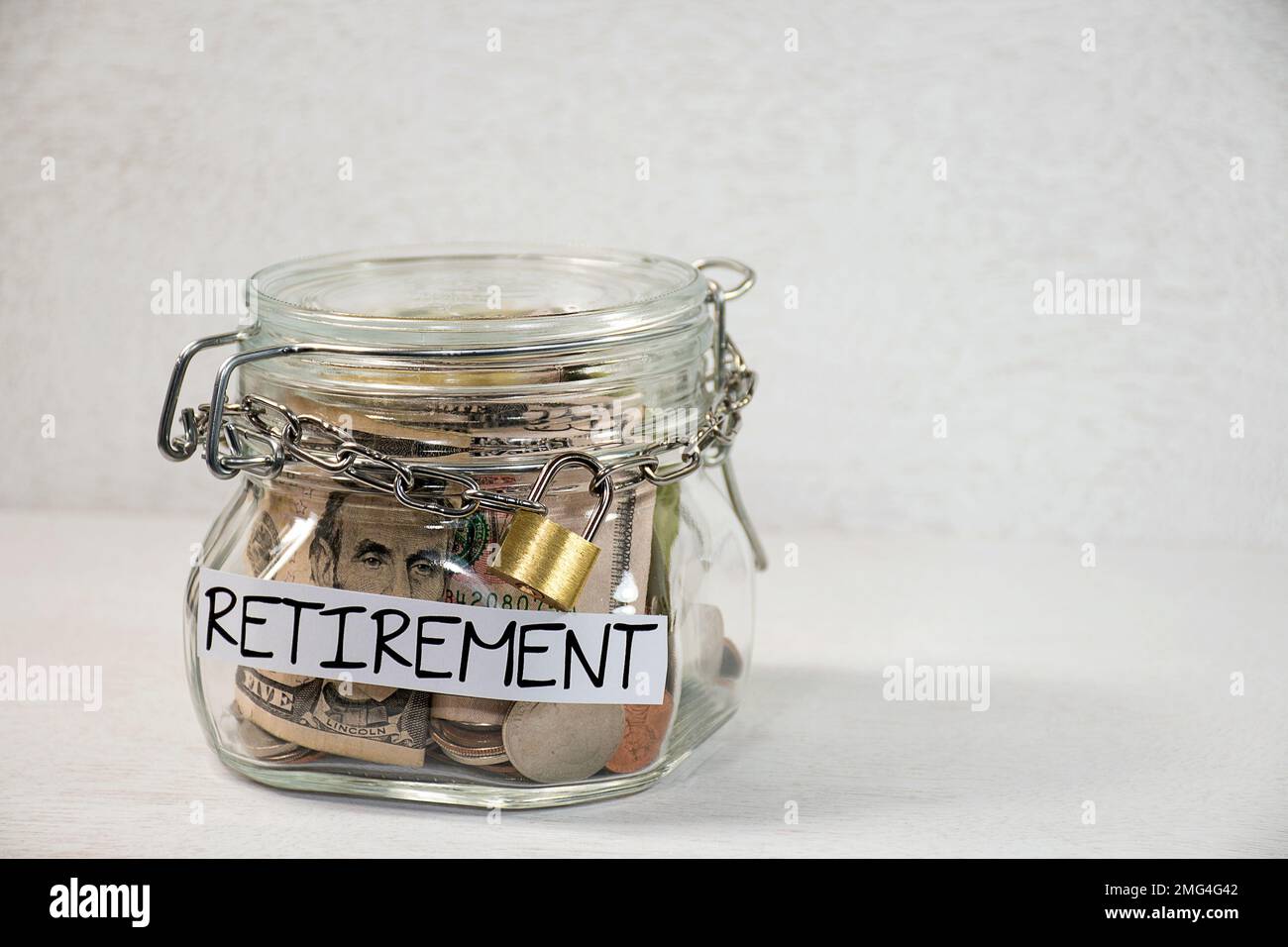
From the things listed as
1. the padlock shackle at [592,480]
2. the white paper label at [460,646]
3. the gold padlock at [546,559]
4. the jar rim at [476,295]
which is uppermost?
the jar rim at [476,295]

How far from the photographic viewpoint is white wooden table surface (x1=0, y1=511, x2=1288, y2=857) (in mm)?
623

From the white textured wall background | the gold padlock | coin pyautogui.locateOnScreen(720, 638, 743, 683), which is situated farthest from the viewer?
the white textured wall background

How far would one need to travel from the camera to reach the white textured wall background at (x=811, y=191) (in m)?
1.12

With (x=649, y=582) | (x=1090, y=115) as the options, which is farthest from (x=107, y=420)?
(x=1090, y=115)

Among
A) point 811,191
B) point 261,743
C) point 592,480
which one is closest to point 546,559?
point 592,480

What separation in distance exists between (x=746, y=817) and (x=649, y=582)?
118mm

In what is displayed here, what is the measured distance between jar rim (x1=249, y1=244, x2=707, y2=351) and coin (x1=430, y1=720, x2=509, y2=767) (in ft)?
0.56

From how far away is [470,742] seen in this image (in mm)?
615

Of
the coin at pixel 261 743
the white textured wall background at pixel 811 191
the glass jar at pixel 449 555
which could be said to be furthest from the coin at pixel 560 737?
the white textured wall background at pixel 811 191

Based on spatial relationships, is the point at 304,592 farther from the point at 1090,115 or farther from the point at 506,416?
the point at 1090,115

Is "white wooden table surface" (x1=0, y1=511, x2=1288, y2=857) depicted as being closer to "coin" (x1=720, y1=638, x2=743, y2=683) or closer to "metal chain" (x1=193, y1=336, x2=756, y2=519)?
"coin" (x1=720, y1=638, x2=743, y2=683)

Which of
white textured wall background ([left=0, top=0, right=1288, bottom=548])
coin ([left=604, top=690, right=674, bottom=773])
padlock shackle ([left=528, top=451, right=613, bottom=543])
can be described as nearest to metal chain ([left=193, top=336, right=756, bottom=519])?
padlock shackle ([left=528, top=451, right=613, bottom=543])

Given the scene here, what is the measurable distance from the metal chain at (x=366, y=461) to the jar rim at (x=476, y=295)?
0.13 feet

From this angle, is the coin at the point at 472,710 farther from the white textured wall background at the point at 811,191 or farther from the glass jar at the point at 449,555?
Result: the white textured wall background at the point at 811,191
